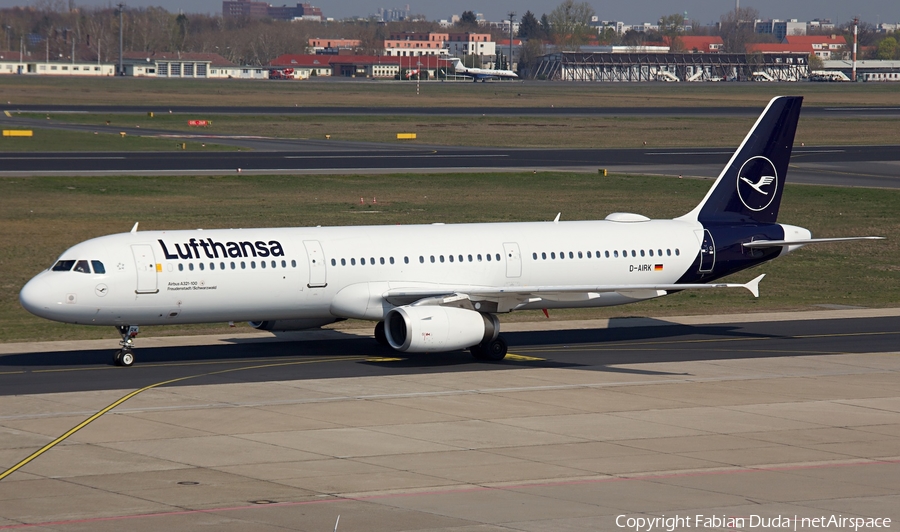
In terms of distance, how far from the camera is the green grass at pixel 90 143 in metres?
100

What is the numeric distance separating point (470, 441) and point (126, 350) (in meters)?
12.8

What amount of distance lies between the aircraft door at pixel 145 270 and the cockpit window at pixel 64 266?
1.70 metres

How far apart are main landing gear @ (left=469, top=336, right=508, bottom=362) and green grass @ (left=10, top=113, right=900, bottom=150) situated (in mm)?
74398

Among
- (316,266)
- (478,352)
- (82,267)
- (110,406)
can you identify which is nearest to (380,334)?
(478,352)

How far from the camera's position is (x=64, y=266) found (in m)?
34.2

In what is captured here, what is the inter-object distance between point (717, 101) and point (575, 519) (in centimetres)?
17864

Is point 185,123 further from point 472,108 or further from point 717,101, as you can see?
point 717,101

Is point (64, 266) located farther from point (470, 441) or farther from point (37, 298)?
point (470, 441)

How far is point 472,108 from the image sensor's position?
166m

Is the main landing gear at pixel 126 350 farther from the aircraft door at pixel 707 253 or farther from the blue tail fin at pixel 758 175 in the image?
the blue tail fin at pixel 758 175

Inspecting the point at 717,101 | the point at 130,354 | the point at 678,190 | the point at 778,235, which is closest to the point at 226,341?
the point at 130,354

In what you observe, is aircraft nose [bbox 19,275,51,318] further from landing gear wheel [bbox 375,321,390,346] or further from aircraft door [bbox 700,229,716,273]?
aircraft door [bbox 700,229,716,273]

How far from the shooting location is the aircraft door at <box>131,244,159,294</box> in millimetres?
34312

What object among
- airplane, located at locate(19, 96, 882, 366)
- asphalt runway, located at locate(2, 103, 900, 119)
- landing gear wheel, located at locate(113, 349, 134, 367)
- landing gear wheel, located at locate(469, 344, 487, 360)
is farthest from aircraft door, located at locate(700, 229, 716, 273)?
asphalt runway, located at locate(2, 103, 900, 119)
